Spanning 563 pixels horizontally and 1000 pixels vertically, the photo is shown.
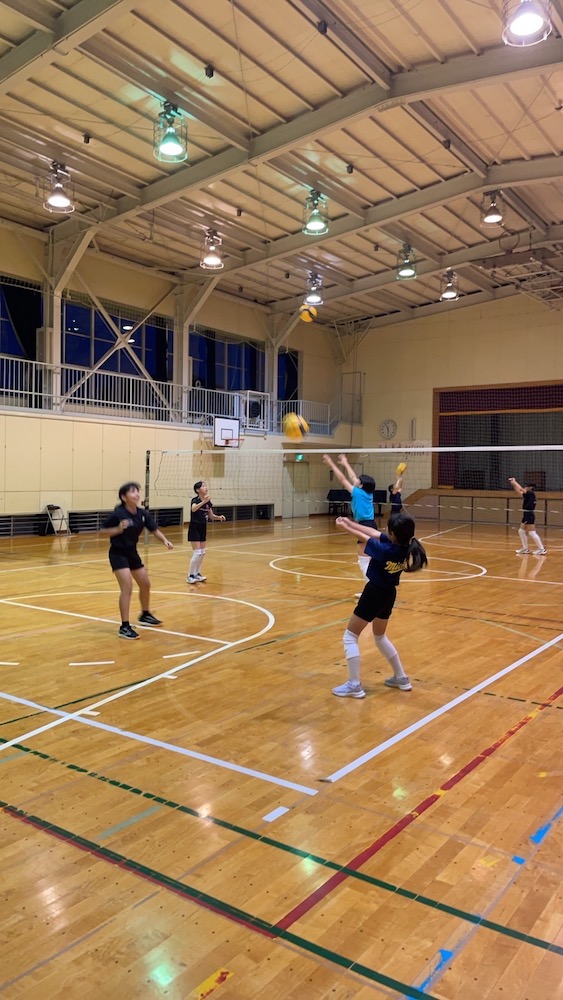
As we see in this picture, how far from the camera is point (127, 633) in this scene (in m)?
8.16

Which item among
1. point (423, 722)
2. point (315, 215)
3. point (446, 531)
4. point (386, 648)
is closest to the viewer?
point (423, 722)

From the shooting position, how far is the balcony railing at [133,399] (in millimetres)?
20312

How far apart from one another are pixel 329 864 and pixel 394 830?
0.52m

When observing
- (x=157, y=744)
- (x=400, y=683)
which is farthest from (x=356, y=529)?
(x=157, y=744)

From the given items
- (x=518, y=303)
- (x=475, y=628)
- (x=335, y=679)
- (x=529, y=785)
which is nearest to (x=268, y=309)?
(x=518, y=303)

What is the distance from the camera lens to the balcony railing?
20.3 metres

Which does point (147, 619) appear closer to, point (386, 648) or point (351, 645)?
point (351, 645)

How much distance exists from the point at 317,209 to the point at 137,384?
32.4ft

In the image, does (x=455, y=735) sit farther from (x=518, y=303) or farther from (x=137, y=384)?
(x=518, y=303)

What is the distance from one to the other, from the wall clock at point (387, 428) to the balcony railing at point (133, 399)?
2.51 metres

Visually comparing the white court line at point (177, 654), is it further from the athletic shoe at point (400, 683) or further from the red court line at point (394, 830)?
the red court line at point (394, 830)

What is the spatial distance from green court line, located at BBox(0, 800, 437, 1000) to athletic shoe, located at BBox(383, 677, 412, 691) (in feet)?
11.2

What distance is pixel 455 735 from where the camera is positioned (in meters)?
5.26

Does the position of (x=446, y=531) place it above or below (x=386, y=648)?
below
